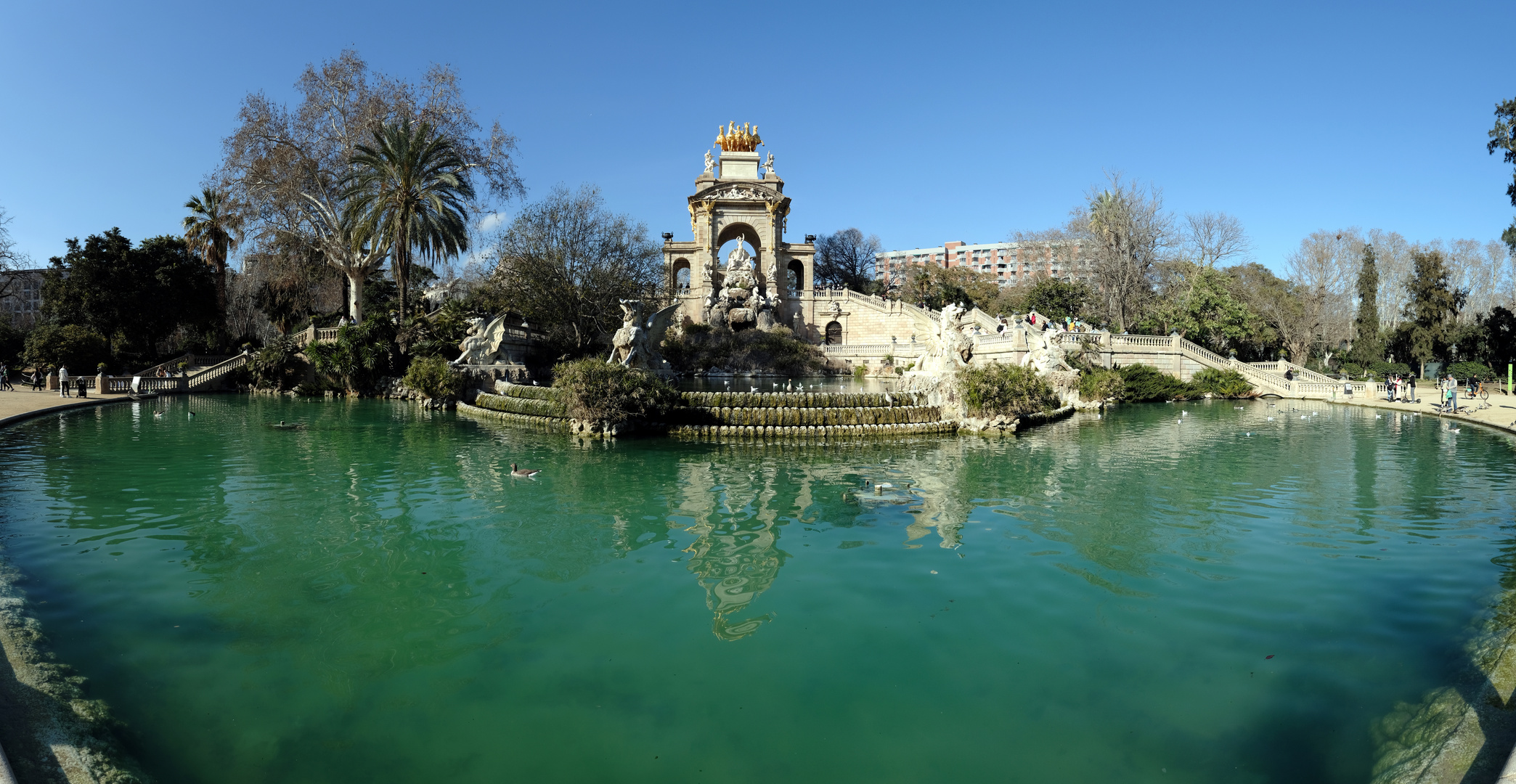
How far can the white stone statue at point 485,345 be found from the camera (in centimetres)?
2888

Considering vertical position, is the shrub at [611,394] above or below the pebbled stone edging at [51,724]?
above

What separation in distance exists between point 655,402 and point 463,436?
203 inches

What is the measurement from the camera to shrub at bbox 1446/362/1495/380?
123 feet

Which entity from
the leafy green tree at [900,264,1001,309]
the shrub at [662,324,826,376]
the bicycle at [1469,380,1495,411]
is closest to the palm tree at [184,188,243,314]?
the shrub at [662,324,826,376]

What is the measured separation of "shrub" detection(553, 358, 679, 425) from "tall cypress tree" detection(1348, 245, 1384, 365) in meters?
46.9

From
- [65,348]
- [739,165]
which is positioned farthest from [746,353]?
[65,348]

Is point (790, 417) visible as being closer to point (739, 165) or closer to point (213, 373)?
point (213, 373)

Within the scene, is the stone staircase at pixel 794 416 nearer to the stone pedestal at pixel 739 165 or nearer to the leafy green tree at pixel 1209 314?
the leafy green tree at pixel 1209 314

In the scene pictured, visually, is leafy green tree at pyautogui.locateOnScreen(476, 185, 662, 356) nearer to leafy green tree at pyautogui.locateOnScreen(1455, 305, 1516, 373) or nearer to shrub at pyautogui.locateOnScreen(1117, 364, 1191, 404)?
shrub at pyautogui.locateOnScreen(1117, 364, 1191, 404)

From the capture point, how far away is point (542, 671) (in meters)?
5.69

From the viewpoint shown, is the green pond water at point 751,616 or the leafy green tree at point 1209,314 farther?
the leafy green tree at point 1209,314

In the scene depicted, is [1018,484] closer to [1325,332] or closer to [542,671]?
[542,671]

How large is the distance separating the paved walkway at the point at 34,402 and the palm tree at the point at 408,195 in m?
11.9

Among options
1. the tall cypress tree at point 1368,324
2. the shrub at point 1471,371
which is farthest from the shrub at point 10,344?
the tall cypress tree at point 1368,324
